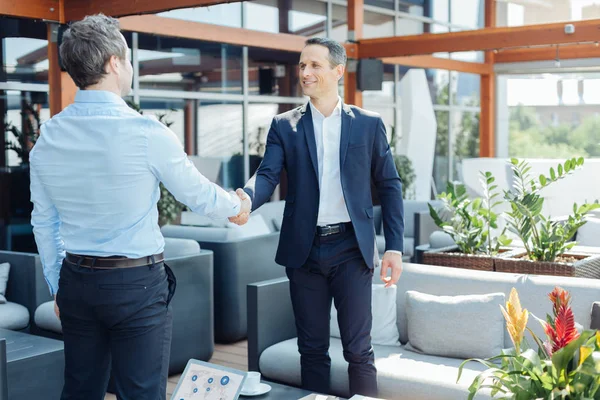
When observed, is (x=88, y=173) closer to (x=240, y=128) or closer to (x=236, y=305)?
(x=236, y=305)

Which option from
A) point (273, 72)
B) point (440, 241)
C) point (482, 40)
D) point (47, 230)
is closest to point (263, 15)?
point (273, 72)

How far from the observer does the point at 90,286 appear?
217cm

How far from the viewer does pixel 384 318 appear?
12.8 feet

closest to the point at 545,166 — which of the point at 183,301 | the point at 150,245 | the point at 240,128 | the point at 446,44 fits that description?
the point at 446,44

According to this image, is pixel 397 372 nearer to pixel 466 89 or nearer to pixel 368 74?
pixel 368 74

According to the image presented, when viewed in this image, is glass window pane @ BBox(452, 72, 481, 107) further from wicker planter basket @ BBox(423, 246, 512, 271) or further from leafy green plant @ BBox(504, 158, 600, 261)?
leafy green plant @ BBox(504, 158, 600, 261)

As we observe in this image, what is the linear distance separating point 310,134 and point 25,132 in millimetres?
4747

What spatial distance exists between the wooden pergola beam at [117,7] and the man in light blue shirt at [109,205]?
3.01 m

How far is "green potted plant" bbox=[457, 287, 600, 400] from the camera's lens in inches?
64.2

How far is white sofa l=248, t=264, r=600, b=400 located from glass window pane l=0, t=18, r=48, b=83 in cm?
421

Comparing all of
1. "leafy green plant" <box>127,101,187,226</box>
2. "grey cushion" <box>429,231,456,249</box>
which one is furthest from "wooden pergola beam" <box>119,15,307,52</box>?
"grey cushion" <box>429,231,456,249</box>

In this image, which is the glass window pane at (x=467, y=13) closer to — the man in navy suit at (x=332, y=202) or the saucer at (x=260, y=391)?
the man in navy suit at (x=332, y=202)

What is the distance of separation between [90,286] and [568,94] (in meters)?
12.8

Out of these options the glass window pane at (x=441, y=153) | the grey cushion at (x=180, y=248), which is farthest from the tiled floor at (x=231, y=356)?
the glass window pane at (x=441, y=153)
